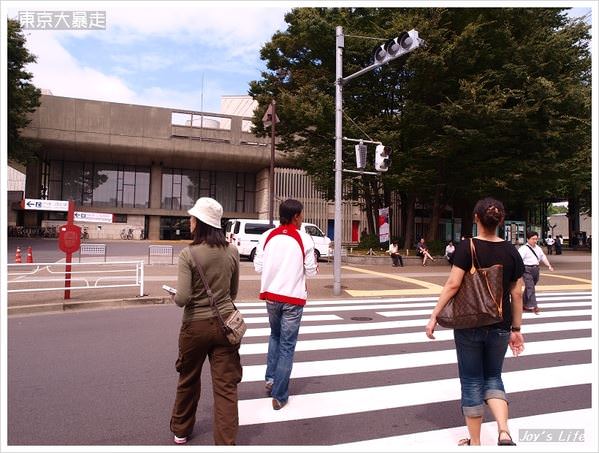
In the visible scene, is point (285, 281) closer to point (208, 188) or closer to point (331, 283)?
point (331, 283)

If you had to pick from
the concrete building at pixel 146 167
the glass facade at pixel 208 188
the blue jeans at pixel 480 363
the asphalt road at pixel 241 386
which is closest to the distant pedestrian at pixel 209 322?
the asphalt road at pixel 241 386

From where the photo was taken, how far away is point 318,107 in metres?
19.9

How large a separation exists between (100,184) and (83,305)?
3822cm

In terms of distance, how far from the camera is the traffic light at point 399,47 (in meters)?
9.09

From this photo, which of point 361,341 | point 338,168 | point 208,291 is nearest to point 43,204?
point 338,168

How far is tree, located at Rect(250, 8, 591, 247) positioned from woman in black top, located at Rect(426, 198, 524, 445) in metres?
15.5

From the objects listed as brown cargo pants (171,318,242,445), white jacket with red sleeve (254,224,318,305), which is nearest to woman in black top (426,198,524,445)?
white jacket with red sleeve (254,224,318,305)

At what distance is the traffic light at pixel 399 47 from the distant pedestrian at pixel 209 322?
7.66 metres

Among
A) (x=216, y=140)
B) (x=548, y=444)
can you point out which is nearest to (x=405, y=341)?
(x=548, y=444)

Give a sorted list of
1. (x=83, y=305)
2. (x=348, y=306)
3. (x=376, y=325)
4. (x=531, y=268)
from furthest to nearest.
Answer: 1. (x=348, y=306)
2. (x=531, y=268)
3. (x=83, y=305)
4. (x=376, y=325)

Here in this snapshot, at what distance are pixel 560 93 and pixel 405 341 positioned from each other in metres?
17.9

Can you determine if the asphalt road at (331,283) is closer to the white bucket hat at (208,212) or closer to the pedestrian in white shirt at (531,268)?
the pedestrian in white shirt at (531,268)

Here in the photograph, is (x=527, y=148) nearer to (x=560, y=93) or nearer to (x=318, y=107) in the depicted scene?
(x=560, y=93)

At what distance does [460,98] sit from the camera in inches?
750
